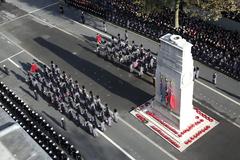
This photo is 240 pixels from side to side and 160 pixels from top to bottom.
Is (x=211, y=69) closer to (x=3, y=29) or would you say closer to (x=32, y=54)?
(x=32, y=54)

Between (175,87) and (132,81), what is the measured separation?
229 inches

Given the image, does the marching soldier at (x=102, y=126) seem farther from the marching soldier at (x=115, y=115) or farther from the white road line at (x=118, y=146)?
the marching soldier at (x=115, y=115)

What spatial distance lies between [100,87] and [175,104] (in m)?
6.46

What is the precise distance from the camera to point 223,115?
82.2 feet

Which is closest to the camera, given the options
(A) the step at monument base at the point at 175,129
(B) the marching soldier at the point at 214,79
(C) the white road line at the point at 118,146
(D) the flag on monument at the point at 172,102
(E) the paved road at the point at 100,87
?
(C) the white road line at the point at 118,146

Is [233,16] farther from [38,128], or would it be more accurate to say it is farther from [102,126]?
[38,128]

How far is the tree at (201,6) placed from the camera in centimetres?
2738

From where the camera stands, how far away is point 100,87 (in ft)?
92.3

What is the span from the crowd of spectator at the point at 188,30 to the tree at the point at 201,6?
132cm

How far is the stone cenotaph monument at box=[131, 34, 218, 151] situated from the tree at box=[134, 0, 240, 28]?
268 inches

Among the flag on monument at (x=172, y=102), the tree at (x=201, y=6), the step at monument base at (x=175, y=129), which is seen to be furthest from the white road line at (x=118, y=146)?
the tree at (x=201, y=6)

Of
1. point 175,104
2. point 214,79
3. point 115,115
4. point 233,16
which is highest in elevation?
point 233,16

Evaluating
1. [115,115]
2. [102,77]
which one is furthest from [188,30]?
[115,115]

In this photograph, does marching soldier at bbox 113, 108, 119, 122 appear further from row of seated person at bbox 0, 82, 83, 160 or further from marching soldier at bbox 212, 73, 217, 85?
marching soldier at bbox 212, 73, 217, 85
